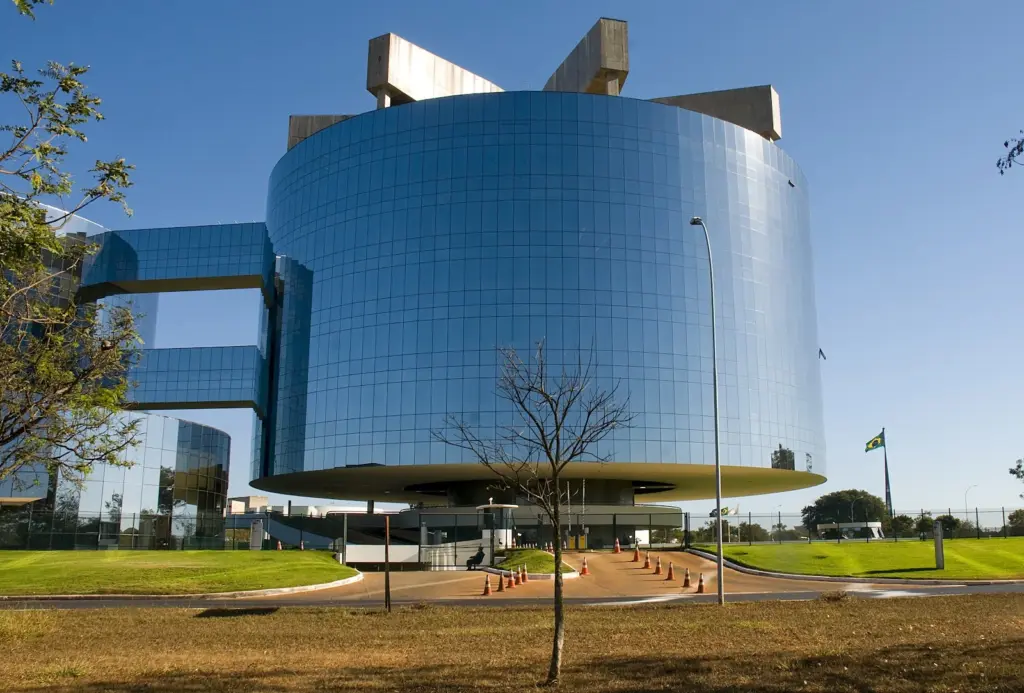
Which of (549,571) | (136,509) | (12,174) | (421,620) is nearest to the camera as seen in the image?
(12,174)

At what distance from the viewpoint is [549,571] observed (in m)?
42.2

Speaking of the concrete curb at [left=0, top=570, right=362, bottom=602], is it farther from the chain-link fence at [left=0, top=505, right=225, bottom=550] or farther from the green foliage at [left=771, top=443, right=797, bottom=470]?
the green foliage at [left=771, top=443, right=797, bottom=470]

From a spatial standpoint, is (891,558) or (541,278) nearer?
(891,558)

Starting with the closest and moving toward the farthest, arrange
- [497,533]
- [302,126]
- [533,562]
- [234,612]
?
[234,612] < [533,562] < [497,533] < [302,126]

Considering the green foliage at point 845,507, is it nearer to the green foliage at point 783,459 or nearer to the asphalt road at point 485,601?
the green foliage at point 783,459

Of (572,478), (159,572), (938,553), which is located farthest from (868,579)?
(572,478)

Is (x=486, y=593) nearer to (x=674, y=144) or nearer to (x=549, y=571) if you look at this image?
(x=549, y=571)

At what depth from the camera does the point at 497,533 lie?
5906 centimetres

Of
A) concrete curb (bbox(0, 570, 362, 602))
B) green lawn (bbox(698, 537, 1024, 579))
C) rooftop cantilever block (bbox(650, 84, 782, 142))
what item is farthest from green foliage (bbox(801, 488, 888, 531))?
concrete curb (bbox(0, 570, 362, 602))

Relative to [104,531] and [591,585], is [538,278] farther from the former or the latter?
[104,531]

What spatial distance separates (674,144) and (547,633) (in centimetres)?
5648

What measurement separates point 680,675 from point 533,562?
1100 inches

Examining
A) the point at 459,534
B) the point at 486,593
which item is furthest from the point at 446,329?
the point at 486,593

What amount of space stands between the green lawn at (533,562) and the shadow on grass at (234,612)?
1658cm
